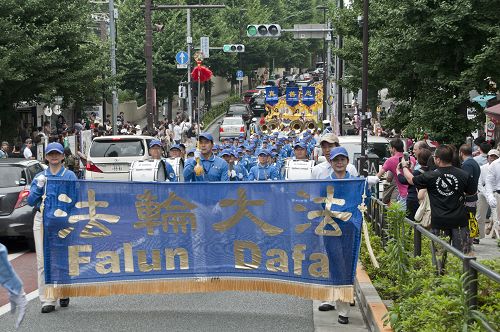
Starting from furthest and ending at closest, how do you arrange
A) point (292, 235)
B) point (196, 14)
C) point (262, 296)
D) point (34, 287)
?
point (196, 14) → point (34, 287) → point (262, 296) → point (292, 235)

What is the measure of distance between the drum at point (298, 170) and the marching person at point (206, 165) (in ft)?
9.91

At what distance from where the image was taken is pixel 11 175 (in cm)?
1623

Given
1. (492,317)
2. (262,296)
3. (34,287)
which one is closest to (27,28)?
(34,287)

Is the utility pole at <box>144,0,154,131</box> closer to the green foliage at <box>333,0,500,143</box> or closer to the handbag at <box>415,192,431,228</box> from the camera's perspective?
the green foliage at <box>333,0,500,143</box>

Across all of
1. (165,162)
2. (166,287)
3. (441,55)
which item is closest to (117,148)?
(165,162)

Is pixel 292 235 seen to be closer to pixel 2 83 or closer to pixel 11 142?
pixel 2 83

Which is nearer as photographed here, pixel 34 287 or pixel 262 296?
pixel 262 296

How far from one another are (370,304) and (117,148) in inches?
545

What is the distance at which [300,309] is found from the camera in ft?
33.3

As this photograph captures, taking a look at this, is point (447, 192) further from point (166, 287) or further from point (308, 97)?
point (308, 97)

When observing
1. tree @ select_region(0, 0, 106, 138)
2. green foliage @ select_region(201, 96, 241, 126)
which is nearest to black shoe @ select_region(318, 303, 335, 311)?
tree @ select_region(0, 0, 106, 138)

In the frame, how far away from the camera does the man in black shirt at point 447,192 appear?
9969mm

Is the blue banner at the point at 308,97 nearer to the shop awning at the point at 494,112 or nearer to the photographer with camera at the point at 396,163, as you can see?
the shop awning at the point at 494,112

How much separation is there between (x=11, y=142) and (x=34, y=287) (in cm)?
2038
